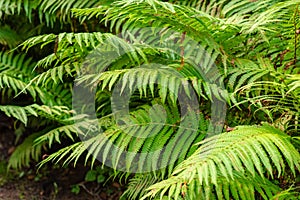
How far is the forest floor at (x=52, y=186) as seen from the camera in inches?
97.2

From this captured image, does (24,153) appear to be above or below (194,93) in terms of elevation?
below

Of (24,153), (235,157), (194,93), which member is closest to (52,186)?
(24,153)

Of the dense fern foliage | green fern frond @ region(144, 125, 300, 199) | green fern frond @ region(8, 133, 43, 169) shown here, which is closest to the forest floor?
green fern frond @ region(8, 133, 43, 169)

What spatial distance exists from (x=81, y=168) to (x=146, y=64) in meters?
1.16

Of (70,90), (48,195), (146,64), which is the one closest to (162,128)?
(146,64)

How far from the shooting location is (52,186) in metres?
2.57

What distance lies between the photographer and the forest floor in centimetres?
247

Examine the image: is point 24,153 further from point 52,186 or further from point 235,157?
point 235,157

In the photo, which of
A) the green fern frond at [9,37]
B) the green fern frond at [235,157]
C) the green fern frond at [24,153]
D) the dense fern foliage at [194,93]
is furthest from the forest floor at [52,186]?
the green fern frond at [235,157]

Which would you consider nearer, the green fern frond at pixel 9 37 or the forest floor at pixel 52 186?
the forest floor at pixel 52 186

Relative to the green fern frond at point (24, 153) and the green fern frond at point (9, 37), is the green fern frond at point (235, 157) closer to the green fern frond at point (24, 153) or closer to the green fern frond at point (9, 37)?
the green fern frond at point (24, 153)

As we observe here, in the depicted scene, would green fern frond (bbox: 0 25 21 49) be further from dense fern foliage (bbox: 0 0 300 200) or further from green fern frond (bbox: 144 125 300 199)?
green fern frond (bbox: 144 125 300 199)

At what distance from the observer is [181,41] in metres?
1.73

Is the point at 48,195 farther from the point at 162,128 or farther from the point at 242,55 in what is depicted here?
the point at 242,55
